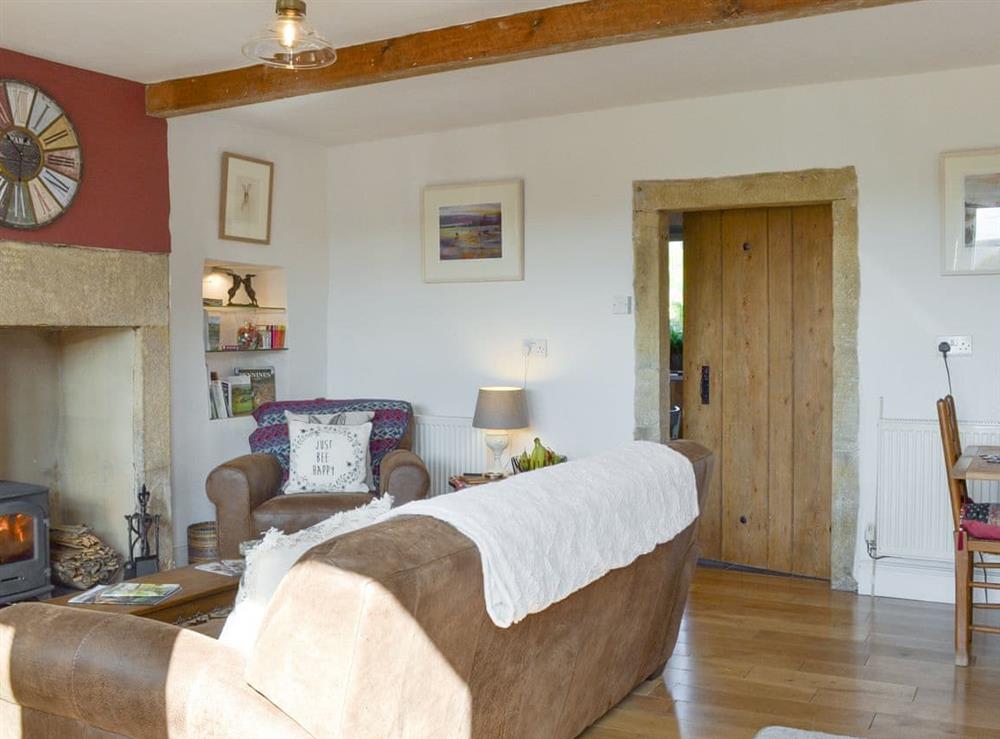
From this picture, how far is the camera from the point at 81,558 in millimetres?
4723

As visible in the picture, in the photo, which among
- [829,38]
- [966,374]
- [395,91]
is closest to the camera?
[829,38]

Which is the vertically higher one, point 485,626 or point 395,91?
point 395,91

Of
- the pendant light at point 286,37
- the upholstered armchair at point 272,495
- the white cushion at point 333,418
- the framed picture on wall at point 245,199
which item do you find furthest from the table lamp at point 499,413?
the pendant light at point 286,37

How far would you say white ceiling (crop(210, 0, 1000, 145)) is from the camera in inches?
156

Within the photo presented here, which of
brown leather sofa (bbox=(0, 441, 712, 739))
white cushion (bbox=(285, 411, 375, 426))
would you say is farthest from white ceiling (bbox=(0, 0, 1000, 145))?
brown leather sofa (bbox=(0, 441, 712, 739))

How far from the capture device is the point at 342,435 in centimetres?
512

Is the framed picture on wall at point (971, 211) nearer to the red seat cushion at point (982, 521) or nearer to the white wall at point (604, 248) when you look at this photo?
the white wall at point (604, 248)

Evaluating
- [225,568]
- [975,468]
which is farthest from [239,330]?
[975,468]

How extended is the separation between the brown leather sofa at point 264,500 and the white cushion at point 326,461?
0.32 ft

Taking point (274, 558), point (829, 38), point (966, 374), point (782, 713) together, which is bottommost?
point (782, 713)

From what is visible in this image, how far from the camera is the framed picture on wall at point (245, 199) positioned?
5.52 metres

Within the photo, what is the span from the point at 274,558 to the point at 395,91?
3.38m

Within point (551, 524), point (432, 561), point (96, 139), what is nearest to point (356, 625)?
point (432, 561)

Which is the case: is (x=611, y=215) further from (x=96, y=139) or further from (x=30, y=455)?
(x=30, y=455)
